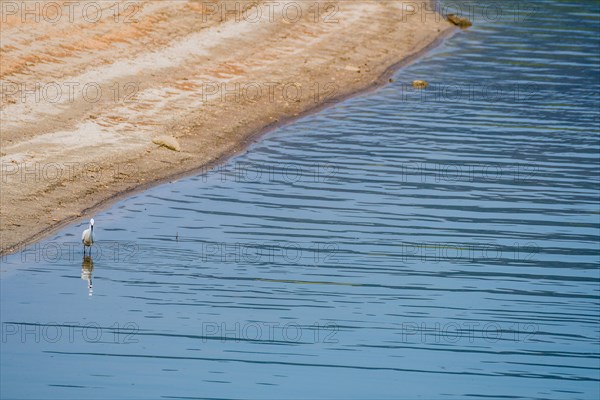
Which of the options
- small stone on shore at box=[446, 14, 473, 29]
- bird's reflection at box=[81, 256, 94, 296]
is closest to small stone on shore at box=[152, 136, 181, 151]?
bird's reflection at box=[81, 256, 94, 296]

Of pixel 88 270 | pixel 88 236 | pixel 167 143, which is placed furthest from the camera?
pixel 167 143

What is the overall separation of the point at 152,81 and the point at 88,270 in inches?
522

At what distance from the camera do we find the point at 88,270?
1959 cm

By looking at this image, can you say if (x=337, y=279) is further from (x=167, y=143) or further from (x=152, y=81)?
(x=152, y=81)

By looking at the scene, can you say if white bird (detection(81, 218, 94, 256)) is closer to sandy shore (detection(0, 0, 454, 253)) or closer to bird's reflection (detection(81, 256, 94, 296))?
bird's reflection (detection(81, 256, 94, 296))

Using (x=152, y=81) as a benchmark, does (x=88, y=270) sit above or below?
below

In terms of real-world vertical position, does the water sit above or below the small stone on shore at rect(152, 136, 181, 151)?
below

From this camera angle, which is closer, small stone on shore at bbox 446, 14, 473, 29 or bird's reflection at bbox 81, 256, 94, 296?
bird's reflection at bbox 81, 256, 94, 296

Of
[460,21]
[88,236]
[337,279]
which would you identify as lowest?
[337,279]

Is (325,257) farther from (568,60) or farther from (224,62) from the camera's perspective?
(568,60)

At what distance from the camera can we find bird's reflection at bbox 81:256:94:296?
18.9 m

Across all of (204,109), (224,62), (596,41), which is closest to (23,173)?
(204,109)

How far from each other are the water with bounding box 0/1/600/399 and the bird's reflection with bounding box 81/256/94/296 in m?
0.05

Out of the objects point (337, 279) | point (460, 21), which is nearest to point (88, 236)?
point (337, 279)
